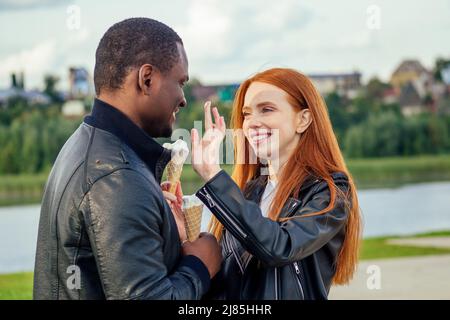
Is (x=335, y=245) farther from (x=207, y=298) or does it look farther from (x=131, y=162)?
(x=131, y=162)

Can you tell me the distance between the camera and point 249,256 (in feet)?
9.71

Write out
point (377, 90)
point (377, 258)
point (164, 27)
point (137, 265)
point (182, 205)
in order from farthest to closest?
point (377, 90)
point (377, 258)
point (182, 205)
point (164, 27)
point (137, 265)

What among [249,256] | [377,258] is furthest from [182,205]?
[377,258]

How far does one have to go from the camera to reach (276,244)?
275 cm

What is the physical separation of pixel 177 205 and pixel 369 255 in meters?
8.79

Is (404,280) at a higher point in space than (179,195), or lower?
lower

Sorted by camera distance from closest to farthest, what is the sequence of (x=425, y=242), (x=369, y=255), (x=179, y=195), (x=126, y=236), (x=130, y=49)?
(x=126, y=236), (x=130, y=49), (x=179, y=195), (x=369, y=255), (x=425, y=242)

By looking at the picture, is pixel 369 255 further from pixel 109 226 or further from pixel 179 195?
pixel 109 226

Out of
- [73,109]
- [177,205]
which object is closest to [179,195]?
[177,205]

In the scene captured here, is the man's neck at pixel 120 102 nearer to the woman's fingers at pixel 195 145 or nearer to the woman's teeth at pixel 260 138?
the woman's fingers at pixel 195 145

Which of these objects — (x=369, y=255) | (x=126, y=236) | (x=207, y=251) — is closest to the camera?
(x=126, y=236)

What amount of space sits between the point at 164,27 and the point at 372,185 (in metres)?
32.2

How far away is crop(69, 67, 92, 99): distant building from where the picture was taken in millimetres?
37500
